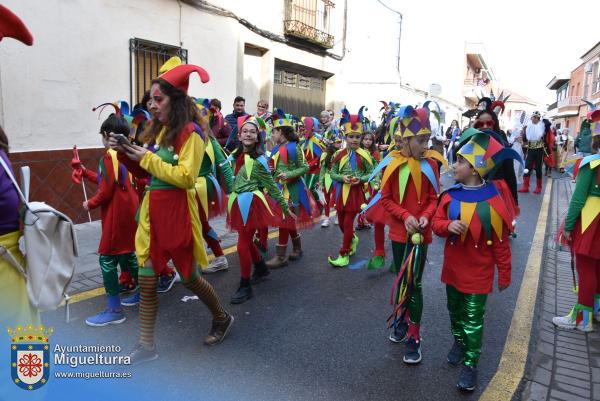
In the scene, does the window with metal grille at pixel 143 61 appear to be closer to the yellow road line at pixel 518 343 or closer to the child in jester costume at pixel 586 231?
the yellow road line at pixel 518 343

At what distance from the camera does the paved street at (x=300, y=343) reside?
10.7ft

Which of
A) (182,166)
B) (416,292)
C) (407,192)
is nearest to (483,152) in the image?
(407,192)

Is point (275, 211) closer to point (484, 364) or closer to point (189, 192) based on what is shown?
point (189, 192)

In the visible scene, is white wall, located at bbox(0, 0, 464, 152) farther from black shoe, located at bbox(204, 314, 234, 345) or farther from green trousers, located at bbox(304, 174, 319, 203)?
black shoe, located at bbox(204, 314, 234, 345)

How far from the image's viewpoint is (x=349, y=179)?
5930mm

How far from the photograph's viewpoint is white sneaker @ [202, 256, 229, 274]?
559 centimetres

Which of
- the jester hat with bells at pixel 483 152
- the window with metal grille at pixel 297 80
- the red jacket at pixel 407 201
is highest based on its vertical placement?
the window with metal grille at pixel 297 80

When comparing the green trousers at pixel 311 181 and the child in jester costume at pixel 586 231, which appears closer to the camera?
the child in jester costume at pixel 586 231

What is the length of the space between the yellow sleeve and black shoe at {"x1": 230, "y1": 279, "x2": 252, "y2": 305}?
1.79m

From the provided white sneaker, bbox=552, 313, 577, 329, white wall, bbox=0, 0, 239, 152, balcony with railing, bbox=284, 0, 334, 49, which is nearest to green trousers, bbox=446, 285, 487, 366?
white sneaker, bbox=552, 313, 577, 329

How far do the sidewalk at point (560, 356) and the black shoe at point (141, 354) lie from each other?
269cm

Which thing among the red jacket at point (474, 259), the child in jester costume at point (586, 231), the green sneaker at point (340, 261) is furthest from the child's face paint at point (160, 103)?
the child in jester costume at point (586, 231)

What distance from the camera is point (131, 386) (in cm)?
318

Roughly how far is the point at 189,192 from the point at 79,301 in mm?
1977
